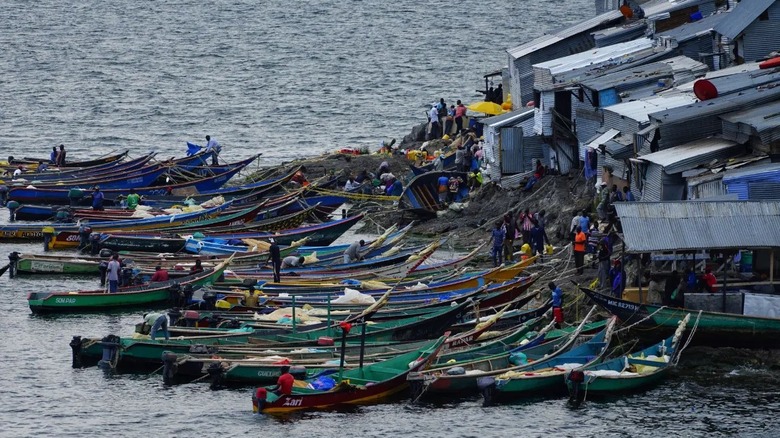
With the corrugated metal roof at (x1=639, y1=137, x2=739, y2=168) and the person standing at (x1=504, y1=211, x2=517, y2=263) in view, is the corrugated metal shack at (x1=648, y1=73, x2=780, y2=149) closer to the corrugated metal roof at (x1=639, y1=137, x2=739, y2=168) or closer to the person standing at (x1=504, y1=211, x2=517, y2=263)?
the corrugated metal roof at (x1=639, y1=137, x2=739, y2=168)

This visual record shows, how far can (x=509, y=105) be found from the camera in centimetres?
7006

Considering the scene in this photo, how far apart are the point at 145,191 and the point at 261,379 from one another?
28868 millimetres

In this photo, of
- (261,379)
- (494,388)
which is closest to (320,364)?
(261,379)

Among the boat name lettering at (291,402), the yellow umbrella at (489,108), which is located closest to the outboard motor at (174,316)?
the boat name lettering at (291,402)

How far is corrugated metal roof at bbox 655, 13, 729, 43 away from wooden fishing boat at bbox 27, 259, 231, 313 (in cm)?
1964

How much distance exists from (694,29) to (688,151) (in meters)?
13.0

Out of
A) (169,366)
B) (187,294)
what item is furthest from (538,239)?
(169,366)

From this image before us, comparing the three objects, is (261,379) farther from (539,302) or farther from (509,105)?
(509,105)

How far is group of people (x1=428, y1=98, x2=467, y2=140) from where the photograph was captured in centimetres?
7244

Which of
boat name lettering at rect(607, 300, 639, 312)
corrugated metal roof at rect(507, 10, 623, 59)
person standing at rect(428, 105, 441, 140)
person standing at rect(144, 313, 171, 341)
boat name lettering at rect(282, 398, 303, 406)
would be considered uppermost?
corrugated metal roof at rect(507, 10, 623, 59)

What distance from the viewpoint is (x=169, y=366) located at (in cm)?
4138

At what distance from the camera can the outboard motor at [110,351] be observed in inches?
1679

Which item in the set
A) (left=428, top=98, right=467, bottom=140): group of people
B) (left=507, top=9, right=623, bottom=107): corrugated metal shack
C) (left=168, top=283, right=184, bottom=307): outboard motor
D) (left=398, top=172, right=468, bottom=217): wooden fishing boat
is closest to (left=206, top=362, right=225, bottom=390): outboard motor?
(left=168, top=283, right=184, bottom=307): outboard motor

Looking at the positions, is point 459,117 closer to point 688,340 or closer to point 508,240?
point 508,240
